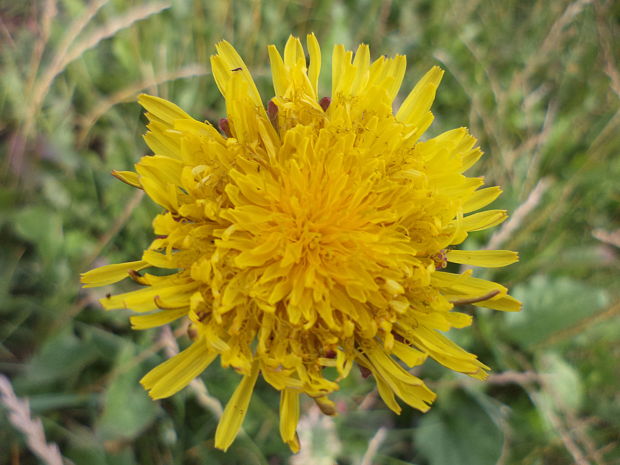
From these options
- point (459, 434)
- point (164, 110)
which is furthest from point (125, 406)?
point (459, 434)

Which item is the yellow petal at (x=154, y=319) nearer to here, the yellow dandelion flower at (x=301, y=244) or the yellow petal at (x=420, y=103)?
the yellow dandelion flower at (x=301, y=244)

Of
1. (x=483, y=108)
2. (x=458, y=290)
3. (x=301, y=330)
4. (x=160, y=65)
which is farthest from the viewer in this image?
(x=483, y=108)

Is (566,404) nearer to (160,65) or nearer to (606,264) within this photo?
(606,264)

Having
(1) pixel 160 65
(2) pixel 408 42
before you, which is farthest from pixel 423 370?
(1) pixel 160 65

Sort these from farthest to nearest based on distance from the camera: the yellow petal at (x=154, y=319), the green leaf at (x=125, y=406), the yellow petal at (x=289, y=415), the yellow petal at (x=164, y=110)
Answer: the green leaf at (x=125, y=406)
the yellow petal at (x=164, y=110)
the yellow petal at (x=289, y=415)
the yellow petal at (x=154, y=319)

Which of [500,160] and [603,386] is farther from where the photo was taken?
[500,160]

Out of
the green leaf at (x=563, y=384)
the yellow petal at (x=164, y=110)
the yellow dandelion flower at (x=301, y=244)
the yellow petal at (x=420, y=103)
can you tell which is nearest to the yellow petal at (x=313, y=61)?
the yellow dandelion flower at (x=301, y=244)

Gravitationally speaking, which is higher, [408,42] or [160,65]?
[408,42]

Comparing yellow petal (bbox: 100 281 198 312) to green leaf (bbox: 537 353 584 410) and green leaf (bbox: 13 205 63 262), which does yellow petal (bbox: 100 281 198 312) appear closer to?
green leaf (bbox: 13 205 63 262)
